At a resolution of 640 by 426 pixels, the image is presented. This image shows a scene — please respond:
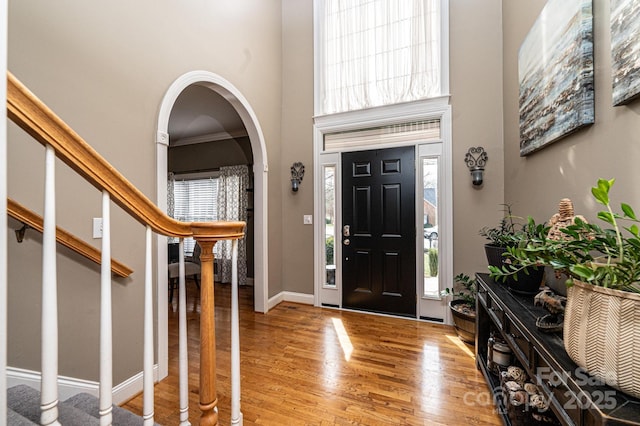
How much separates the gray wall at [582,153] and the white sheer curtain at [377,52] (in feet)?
2.58

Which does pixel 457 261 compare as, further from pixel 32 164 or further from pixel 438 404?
pixel 32 164

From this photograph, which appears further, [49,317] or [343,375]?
[343,375]

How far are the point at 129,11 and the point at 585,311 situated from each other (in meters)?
2.93

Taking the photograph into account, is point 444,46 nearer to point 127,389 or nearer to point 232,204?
point 232,204

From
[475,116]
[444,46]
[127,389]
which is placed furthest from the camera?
[444,46]

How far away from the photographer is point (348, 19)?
3.48m

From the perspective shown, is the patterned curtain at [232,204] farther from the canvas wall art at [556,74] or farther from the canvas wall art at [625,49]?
the canvas wall art at [625,49]

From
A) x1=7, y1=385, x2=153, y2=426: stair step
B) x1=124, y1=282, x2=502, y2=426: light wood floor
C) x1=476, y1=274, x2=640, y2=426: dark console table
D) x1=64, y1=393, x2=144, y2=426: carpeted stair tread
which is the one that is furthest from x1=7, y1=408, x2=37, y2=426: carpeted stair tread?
x1=476, y1=274, x2=640, y2=426: dark console table

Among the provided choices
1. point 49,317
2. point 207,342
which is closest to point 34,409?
point 207,342

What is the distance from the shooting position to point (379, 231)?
335 centimetres

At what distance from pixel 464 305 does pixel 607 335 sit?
2.22 meters

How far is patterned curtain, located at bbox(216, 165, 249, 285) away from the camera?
505 cm

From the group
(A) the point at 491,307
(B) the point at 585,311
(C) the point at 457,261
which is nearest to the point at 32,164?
(B) the point at 585,311

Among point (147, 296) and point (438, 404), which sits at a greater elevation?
point (147, 296)
